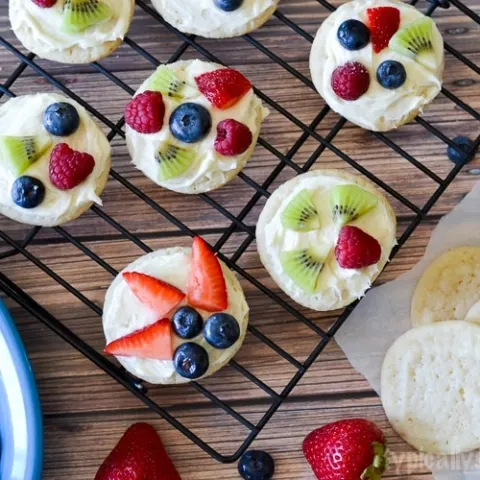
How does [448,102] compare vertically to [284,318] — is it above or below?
above

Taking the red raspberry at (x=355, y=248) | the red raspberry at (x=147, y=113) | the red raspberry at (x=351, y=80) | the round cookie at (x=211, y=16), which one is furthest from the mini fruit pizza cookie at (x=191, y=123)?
the red raspberry at (x=355, y=248)

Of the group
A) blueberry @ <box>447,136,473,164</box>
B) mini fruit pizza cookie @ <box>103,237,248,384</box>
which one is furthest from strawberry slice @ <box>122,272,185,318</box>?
blueberry @ <box>447,136,473,164</box>

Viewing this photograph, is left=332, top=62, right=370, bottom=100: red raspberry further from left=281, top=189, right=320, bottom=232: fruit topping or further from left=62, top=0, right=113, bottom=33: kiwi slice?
left=62, top=0, right=113, bottom=33: kiwi slice

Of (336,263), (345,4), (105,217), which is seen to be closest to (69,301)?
(105,217)

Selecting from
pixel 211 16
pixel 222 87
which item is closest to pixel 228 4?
pixel 211 16

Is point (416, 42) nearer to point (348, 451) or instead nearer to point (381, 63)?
point (381, 63)

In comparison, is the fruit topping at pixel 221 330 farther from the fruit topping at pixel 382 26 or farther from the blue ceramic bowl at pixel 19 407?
the fruit topping at pixel 382 26

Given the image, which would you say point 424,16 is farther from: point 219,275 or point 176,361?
point 176,361

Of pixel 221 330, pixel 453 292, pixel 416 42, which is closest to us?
pixel 221 330
